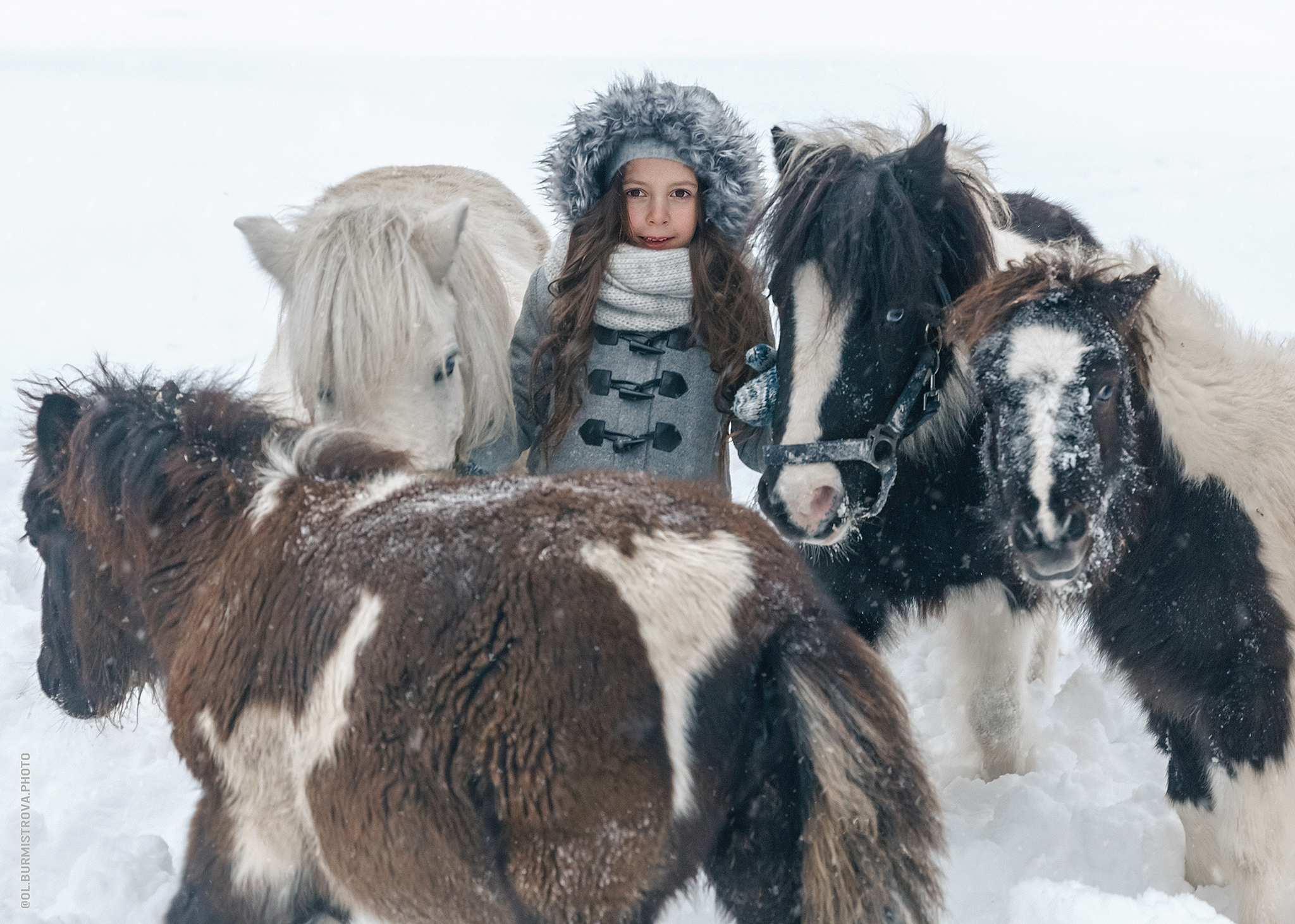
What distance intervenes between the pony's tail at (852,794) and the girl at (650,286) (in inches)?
54.8

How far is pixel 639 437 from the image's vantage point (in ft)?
10.2

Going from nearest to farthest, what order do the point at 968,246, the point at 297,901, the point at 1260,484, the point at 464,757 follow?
the point at 464,757, the point at 297,901, the point at 1260,484, the point at 968,246

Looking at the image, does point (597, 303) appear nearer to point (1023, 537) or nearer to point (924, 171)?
point (924, 171)

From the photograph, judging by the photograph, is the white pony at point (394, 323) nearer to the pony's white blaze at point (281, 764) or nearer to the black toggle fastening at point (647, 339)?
the black toggle fastening at point (647, 339)

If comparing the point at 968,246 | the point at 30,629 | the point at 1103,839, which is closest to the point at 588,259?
the point at 968,246

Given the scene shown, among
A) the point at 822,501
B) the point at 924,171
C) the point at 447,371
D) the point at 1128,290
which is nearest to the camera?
the point at 1128,290

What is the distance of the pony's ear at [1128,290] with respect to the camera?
224 centimetres

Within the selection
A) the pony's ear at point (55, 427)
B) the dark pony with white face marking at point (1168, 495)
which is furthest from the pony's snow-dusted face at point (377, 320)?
the dark pony with white face marking at point (1168, 495)

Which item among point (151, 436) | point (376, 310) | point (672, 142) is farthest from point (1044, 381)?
point (151, 436)

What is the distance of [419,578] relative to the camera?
1.69 m

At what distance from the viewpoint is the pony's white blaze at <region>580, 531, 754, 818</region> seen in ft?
5.26

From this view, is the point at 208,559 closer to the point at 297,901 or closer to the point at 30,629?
the point at 297,901

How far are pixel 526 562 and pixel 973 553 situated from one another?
152 cm

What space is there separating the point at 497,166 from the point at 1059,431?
31.9 feet
